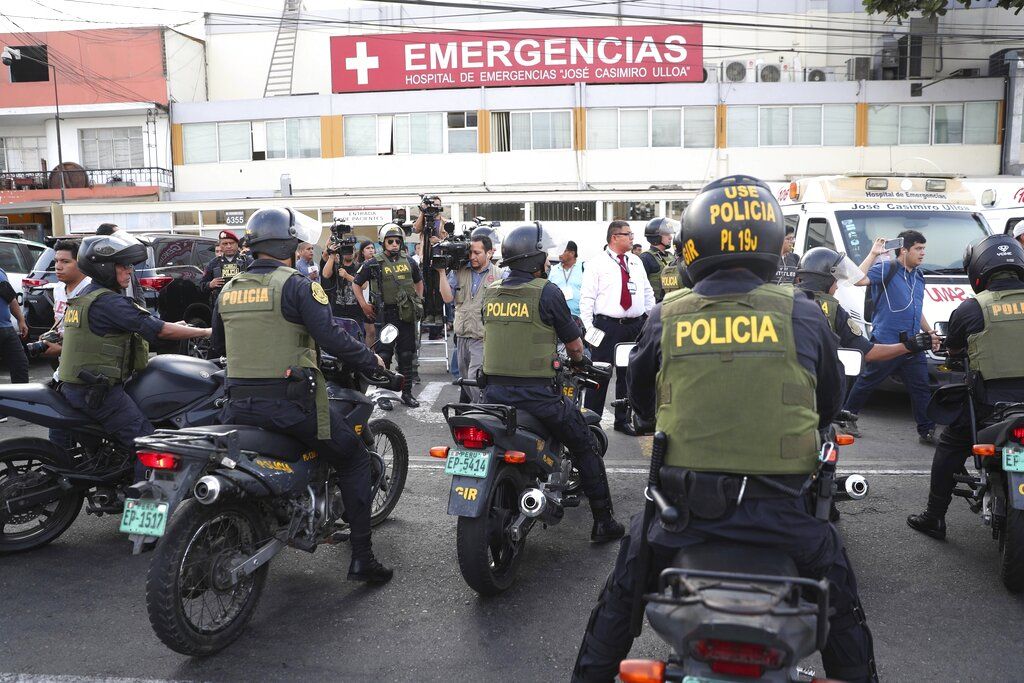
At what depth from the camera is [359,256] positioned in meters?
11.5

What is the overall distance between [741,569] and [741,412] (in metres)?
0.44

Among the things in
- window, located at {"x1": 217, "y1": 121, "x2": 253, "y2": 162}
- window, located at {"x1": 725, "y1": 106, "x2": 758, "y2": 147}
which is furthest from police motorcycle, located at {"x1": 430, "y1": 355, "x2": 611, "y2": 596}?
window, located at {"x1": 217, "y1": 121, "x2": 253, "y2": 162}

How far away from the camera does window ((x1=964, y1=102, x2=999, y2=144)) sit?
99.4ft

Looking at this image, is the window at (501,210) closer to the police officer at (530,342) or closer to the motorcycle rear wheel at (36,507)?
the police officer at (530,342)

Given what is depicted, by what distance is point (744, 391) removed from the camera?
245 cm

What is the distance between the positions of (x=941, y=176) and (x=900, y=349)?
19.0 ft

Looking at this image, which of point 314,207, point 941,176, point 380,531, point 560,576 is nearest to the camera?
point 560,576

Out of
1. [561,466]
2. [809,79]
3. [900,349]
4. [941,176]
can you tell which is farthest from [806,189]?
[809,79]

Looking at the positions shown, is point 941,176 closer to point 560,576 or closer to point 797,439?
point 560,576

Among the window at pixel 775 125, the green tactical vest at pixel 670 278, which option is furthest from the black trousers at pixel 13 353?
the window at pixel 775 125

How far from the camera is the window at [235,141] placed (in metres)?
32.8

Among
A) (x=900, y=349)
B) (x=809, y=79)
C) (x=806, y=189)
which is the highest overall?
(x=809, y=79)

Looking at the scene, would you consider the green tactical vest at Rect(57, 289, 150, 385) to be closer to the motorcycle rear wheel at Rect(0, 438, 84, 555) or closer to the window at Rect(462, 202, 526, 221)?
the motorcycle rear wheel at Rect(0, 438, 84, 555)

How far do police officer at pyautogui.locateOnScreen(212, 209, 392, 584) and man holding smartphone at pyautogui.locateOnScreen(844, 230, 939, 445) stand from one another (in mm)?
5243
